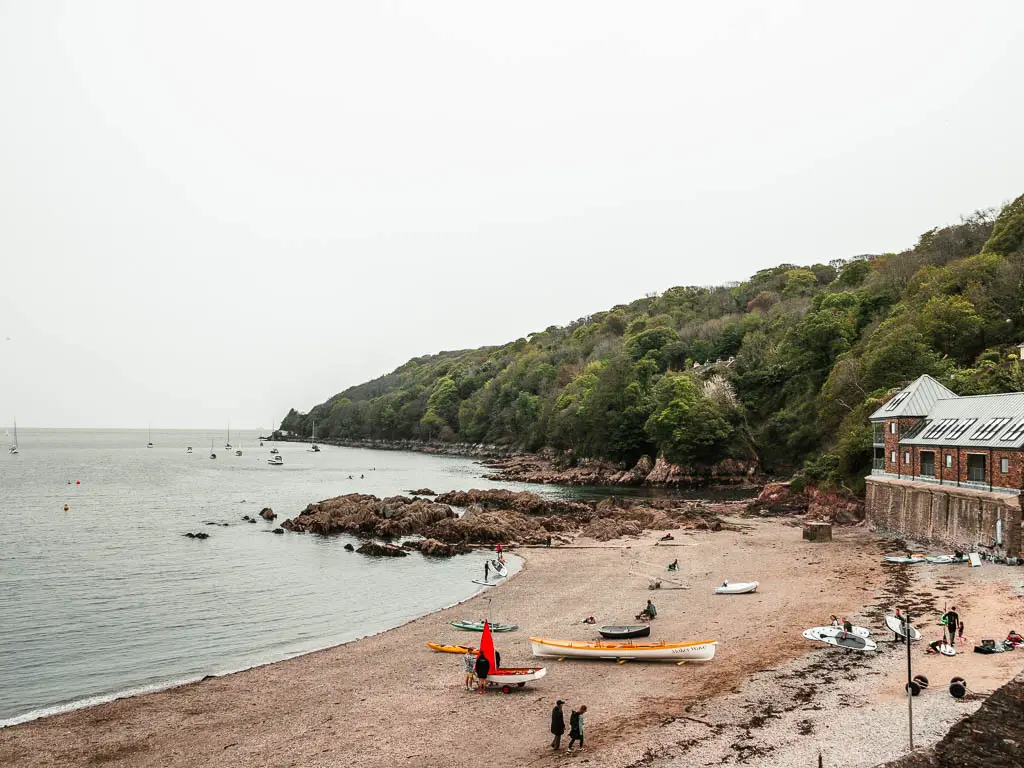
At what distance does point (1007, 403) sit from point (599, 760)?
31907 millimetres

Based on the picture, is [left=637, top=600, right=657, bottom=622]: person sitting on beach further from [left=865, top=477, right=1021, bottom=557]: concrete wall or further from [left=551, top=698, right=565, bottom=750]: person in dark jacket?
[left=865, top=477, right=1021, bottom=557]: concrete wall

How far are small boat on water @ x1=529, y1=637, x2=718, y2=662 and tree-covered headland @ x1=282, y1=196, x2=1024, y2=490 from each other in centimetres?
3709

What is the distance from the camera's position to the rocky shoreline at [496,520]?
50594mm

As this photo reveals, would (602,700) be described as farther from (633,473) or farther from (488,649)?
(633,473)

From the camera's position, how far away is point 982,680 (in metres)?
18.1

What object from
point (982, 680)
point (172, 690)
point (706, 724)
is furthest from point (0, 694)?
point (982, 680)

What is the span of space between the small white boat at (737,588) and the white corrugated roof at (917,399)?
18.3m

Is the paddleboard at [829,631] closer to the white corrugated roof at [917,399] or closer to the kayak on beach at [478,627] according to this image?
the kayak on beach at [478,627]

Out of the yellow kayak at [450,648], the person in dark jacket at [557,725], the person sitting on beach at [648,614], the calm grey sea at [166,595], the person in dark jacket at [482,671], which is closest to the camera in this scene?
the person in dark jacket at [557,725]

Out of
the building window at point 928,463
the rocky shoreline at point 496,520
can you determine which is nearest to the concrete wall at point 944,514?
the building window at point 928,463

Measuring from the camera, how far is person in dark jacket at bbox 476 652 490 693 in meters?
20.7

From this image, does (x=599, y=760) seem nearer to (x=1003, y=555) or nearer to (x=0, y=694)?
(x=0, y=694)

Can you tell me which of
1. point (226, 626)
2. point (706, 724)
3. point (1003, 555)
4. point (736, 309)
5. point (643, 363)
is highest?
point (736, 309)

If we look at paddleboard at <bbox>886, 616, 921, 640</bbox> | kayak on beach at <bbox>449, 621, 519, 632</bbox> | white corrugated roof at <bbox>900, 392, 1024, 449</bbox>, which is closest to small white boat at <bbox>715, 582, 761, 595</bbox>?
paddleboard at <bbox>886, 616, 921, 640</bbox>
